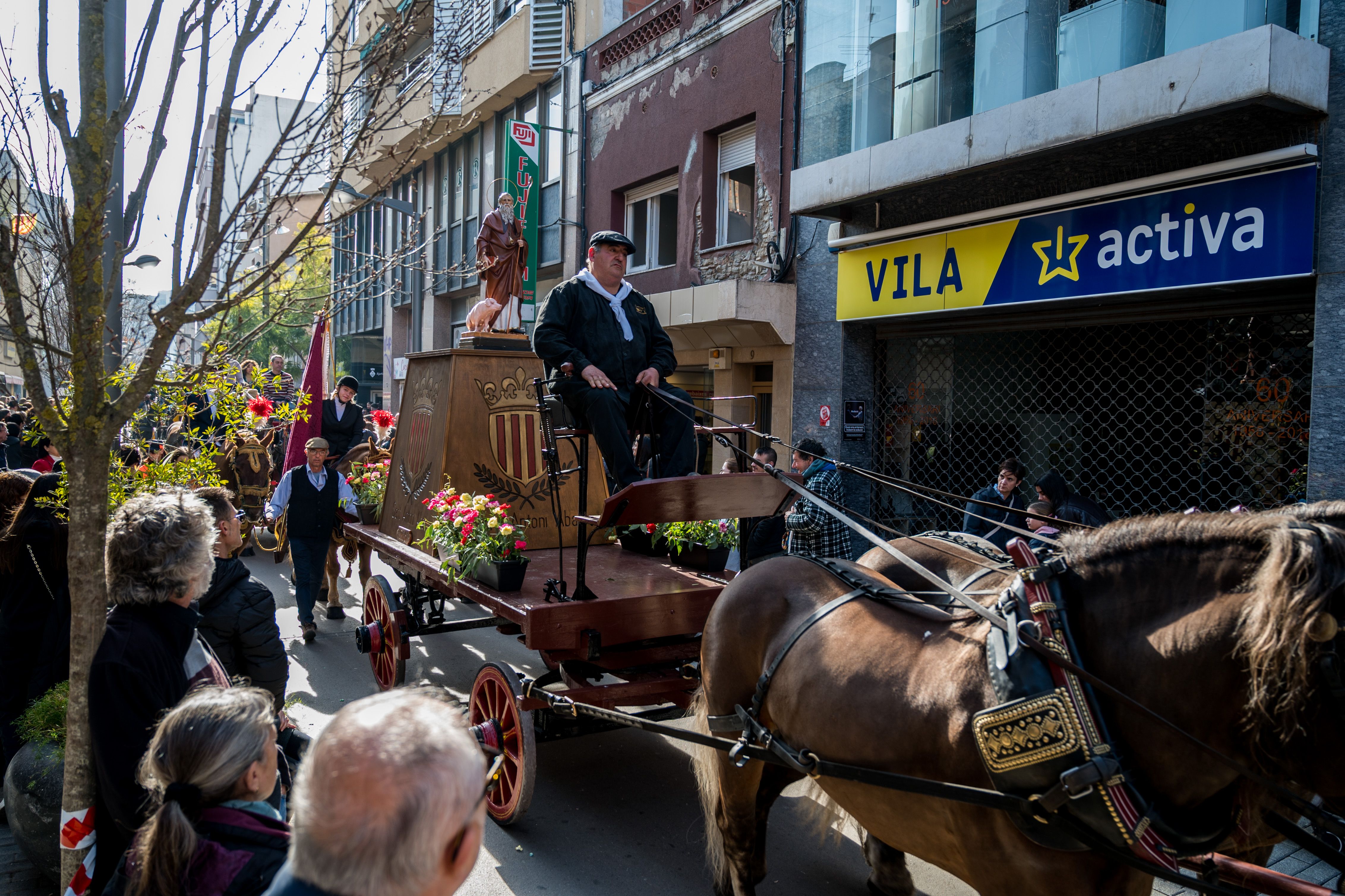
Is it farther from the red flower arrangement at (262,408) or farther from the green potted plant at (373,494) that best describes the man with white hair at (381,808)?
the green potted plant at (373,494)

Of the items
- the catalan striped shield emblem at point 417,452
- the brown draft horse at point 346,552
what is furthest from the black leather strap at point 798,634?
the brown draft horse at point 346,552

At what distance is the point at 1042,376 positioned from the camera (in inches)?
355

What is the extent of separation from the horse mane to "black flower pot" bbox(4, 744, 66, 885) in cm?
384

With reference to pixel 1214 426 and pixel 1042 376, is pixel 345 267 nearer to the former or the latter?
pixel 1042 376

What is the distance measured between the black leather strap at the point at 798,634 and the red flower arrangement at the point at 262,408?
3410mm

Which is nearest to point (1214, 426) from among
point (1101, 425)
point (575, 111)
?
point (1101, 425)

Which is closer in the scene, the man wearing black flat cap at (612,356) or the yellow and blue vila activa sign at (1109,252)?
the man wearing black flat cap at (612,356)

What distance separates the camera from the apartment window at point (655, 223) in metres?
13.9

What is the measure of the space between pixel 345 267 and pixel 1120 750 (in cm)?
2246

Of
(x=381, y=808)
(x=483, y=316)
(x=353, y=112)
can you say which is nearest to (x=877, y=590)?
(x=381, y=808)

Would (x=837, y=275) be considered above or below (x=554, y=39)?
below

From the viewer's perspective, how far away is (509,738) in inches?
177

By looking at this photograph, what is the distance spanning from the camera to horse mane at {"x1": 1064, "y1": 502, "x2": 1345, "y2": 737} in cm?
192

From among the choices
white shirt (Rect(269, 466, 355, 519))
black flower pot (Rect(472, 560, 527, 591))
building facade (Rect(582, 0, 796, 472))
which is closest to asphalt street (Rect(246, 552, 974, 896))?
black flower pot (Rect(472, 560, 527, 591))
